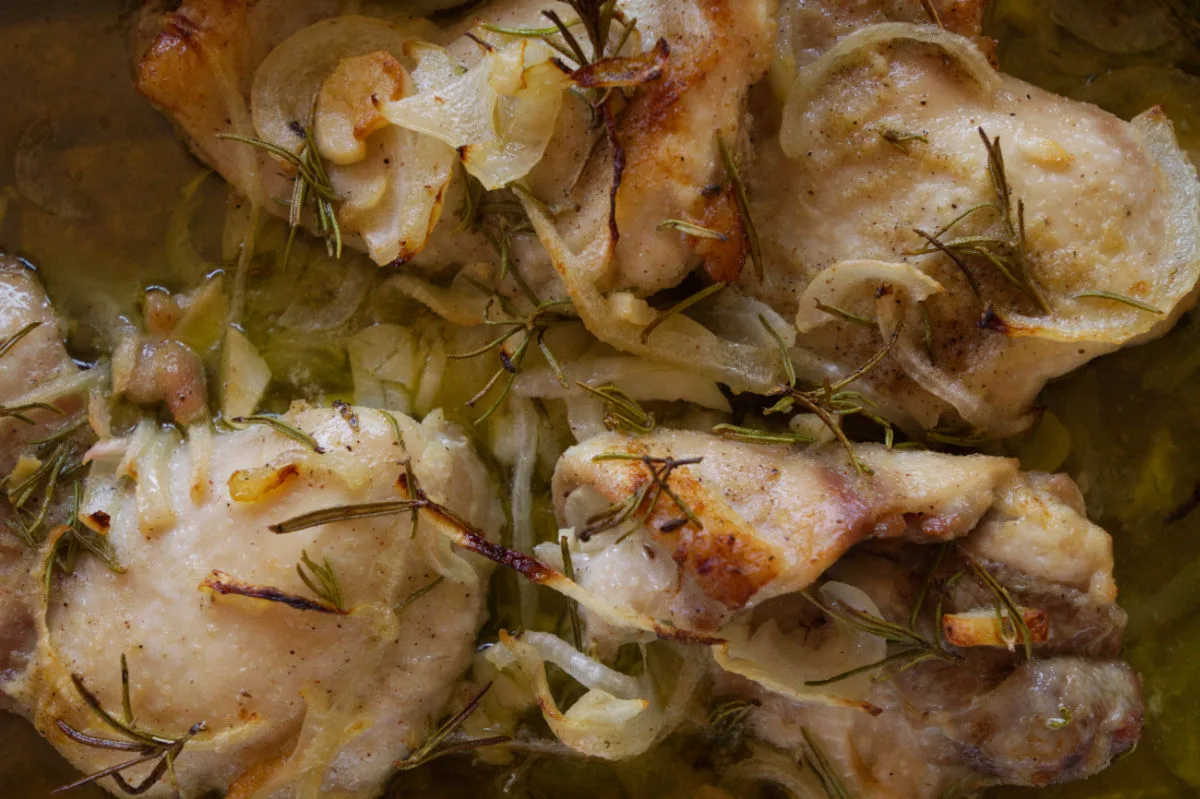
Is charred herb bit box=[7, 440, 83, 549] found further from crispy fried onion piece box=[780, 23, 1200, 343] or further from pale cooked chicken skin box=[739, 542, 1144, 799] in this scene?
crispy fried onion piece box=[780, 23, 1200, 343]

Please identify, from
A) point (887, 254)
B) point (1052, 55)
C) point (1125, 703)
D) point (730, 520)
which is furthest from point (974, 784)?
point (1052, 55)

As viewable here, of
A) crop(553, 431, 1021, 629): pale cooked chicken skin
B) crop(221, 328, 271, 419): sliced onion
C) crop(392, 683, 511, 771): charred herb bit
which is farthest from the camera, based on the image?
crop(221, 328, 271, 419): sliced onion

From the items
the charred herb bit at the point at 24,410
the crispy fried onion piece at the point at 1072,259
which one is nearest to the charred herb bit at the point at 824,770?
the crispy fried onion piece at the point at 1072,259

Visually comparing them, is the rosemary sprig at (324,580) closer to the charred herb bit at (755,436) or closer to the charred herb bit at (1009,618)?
the charred herb bit at (755,436)

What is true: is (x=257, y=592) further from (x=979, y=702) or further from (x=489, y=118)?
(x=979, y=702)

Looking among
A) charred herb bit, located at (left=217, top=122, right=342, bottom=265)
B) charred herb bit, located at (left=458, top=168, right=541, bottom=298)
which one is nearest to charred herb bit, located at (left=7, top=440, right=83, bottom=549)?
charred herb bit, located at (left=217, top=122, right=342, bottom=265)

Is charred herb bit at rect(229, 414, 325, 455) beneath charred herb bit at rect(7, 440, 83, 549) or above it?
above

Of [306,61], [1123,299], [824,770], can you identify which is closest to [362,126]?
[306,61]
